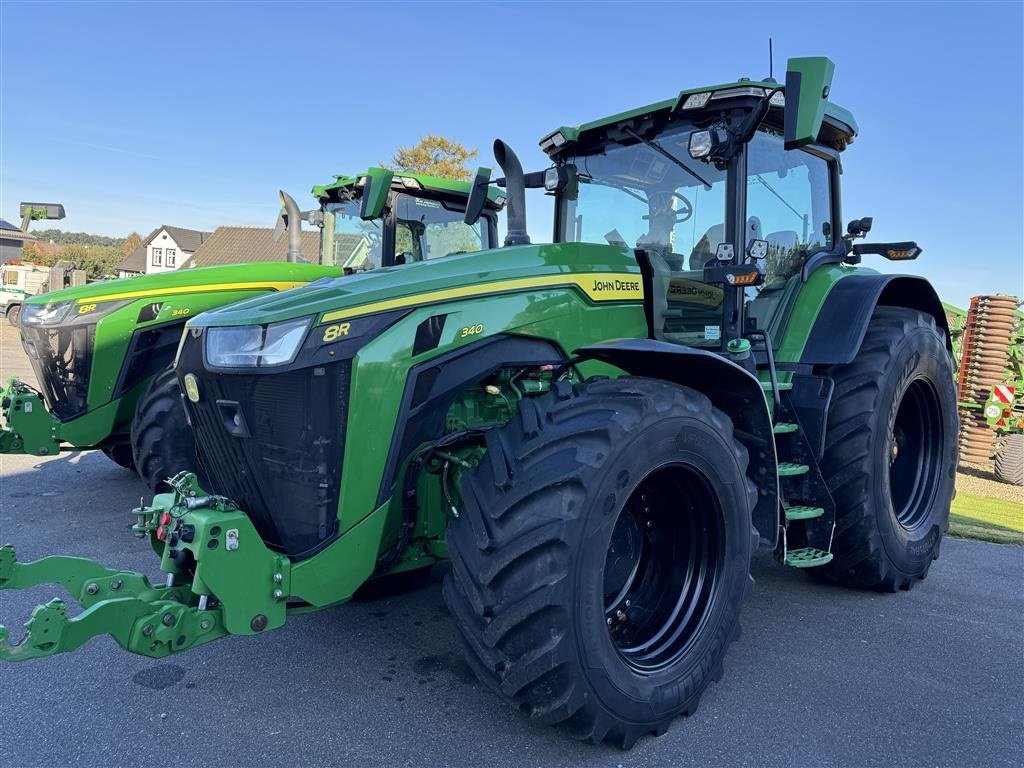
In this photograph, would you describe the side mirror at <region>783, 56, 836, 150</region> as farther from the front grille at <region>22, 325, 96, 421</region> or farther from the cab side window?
the front grille at <region>22, 325, 96, 421</region>

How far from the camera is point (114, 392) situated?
17.3ft

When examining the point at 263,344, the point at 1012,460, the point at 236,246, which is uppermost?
the point at 236,246

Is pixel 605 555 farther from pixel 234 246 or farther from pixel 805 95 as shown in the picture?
pixel 234 246

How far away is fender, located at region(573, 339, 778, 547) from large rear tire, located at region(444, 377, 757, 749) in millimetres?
269

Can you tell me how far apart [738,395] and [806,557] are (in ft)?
3.20

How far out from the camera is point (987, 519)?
6914 mm

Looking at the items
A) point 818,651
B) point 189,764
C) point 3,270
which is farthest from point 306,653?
point 3,270

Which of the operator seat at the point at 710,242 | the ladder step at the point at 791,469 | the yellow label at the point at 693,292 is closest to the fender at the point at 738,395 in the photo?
the ladder step at the point at 791,469

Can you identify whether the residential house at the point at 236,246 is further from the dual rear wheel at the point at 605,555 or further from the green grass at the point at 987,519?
the dual rear wheel at the point at 605,555

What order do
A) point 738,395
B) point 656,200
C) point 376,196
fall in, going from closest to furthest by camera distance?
point 738,395 → point 656,200 → point 376,196

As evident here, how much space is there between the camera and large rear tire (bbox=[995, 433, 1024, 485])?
9.86 metres

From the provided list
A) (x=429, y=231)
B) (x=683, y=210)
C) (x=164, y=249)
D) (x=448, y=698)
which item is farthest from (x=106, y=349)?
(x=164, y=249)

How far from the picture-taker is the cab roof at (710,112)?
11.1 feet

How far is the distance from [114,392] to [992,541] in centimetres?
673
